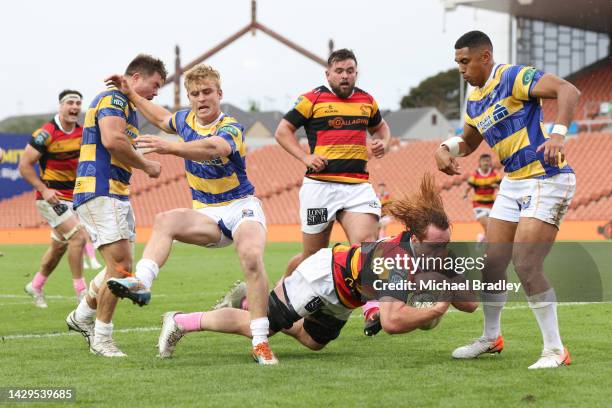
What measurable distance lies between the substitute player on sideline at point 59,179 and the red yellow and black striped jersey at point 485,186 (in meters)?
10.5

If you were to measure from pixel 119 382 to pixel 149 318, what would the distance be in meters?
4.15

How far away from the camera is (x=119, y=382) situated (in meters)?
6.10

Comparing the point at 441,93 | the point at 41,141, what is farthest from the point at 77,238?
the point at 441,93

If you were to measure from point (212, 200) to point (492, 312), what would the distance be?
222 centimetres

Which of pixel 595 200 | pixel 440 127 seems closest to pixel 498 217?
pixel 595 200

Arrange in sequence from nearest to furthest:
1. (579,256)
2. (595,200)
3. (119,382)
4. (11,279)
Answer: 1. (119,382)
2. (579,256)
3. (11,279)
4. (595,200)

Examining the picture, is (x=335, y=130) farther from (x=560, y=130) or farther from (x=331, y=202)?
(x=560, y=130)

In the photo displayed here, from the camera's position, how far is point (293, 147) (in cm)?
911

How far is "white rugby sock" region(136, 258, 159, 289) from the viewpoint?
21.7 ft

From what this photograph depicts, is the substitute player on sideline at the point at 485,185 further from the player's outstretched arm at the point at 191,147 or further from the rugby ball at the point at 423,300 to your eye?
the rugby ball at the point at 423,300

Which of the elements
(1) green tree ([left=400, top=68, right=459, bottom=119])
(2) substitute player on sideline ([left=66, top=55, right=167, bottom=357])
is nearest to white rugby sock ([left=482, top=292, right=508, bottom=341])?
(2) substitute player on sideline ([left=66, top=55, right=167, bottom=357])

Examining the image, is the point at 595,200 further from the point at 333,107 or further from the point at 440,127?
the point at 440,127

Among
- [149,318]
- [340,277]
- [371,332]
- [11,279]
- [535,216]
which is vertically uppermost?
[535,216]

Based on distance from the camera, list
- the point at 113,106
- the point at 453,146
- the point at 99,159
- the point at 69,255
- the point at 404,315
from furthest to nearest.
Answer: the point at 69,255, the point at 99,159, the point at 113,106, the point at 453,146, the point at 404,315
